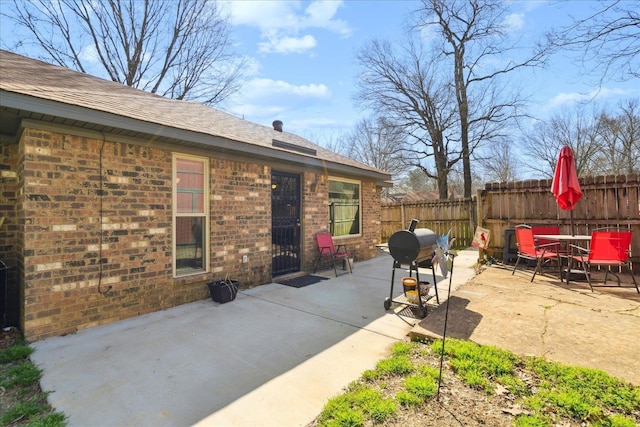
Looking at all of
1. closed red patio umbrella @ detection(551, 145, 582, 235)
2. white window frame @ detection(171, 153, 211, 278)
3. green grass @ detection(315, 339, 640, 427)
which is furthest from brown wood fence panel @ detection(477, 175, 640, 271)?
white window frame @ detection(171, 153, 211, 278)

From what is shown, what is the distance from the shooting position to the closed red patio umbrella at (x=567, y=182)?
19.1 feet

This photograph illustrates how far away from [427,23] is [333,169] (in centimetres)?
1508

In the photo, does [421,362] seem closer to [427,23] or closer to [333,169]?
[333,169]

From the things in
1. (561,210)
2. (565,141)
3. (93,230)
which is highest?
(565,141)

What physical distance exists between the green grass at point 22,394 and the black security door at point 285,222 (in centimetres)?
400

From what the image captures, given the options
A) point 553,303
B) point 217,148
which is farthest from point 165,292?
point 553,303

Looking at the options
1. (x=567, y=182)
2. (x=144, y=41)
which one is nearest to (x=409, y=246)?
(x=567, y=182)

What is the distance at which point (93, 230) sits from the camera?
12.9 ft

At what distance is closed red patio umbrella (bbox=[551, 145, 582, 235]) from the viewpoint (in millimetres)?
5832

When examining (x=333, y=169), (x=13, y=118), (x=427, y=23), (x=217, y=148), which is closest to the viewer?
(x=13, y=118)

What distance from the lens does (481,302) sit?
4594 millimetres

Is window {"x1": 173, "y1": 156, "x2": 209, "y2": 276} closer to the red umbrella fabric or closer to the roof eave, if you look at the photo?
the roof eave

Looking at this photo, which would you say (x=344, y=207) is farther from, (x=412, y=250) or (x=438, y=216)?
(x=438, y=216)

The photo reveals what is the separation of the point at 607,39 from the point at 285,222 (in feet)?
24.7
